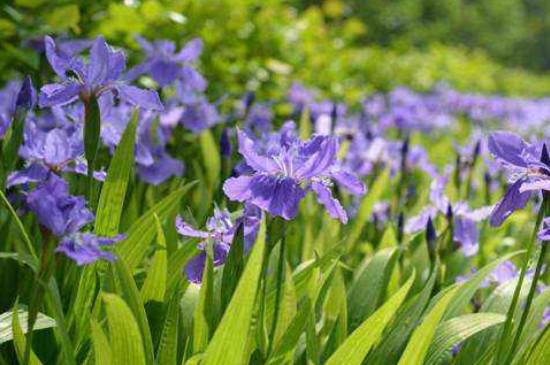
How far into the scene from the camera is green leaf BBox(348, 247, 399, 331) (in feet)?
6.49

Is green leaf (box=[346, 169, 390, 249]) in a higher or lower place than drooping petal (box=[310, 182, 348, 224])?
lower

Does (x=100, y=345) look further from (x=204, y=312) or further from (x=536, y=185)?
(x=536, y=185)

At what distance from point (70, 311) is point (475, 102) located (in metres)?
6.10

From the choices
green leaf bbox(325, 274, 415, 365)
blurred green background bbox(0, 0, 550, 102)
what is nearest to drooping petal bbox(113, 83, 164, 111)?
green leaf bbox(325, 274, 415, 365)

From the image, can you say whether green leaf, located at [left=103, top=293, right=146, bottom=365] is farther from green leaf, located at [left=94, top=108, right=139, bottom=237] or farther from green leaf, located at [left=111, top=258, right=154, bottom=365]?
green leaf, located at [left=94, top=108, right=139, bottom=237]

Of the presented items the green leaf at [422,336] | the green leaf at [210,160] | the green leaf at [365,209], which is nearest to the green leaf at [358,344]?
the green leaf at [422,336]

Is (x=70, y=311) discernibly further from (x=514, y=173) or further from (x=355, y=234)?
(x=355, y=234)

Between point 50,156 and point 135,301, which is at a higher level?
point 50,156

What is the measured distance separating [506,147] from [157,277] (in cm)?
75

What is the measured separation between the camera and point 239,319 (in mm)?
1281

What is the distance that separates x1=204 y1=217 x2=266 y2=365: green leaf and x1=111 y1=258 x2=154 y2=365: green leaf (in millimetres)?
154

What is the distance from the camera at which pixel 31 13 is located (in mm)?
2797

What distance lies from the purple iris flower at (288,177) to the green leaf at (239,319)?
11cm

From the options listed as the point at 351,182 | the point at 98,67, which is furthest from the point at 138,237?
the point at 351,182
